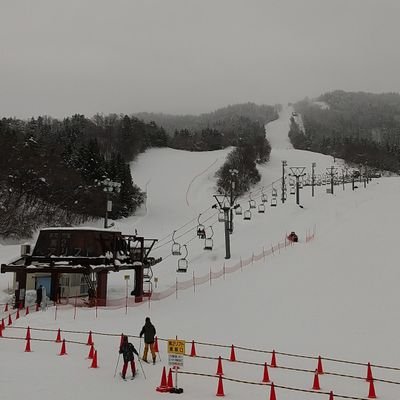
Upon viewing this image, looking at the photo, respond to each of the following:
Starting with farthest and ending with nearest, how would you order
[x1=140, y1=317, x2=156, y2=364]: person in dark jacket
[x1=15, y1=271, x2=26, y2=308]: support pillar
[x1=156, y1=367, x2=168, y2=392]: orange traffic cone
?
1. [x1=15, y1=271, x2=26, y2=308]: support pillar
2. [x1=140, y1=317, x2=156, y2=364]: person in dark jacket
3. [x1=156, y1=367, x2=168, y2=392]: orange traffic cone

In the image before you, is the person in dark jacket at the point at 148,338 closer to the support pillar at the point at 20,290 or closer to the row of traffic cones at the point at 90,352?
the row of traffic cones at the point at 90,352

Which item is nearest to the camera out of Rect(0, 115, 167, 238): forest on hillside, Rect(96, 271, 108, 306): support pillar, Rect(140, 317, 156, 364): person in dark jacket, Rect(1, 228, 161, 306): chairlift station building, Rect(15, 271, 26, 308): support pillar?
Rect(140, 317, 156, 364): person in dark jacket

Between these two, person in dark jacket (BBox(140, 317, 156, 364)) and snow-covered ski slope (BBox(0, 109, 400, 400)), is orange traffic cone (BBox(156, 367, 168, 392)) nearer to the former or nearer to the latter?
snow-covered ski slope (BBox(0, 109, 400, 400))

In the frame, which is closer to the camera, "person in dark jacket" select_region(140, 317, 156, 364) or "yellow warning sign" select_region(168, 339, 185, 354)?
"yellow warning sign" select_region(168, 339, 185, 354)

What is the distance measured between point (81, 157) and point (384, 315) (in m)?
59.2

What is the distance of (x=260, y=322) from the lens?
21.7 m

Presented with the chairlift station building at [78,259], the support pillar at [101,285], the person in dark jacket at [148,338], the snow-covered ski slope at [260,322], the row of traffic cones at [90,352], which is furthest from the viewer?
the support pillar at [101,285]

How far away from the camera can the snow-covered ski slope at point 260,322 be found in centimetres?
1270

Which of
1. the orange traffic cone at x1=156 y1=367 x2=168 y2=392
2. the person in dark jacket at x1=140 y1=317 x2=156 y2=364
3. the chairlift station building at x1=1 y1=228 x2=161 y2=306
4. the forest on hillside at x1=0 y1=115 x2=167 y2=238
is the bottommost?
the orange traffic cone at x1=156 y1=367 x2=168 y2=392

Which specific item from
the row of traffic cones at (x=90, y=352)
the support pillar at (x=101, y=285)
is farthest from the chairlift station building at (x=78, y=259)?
the row of traffic cones at (x=90, y=352)

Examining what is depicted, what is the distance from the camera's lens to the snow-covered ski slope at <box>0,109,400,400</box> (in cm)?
1270

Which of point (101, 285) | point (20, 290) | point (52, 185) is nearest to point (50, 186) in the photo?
point (52, 185)

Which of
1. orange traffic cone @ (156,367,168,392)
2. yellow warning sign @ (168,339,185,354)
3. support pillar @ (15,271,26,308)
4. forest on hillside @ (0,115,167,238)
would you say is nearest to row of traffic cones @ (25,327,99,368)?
orange traffic cone @ (156,367,168,392)

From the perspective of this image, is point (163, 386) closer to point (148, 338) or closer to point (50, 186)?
point (148, 338)
